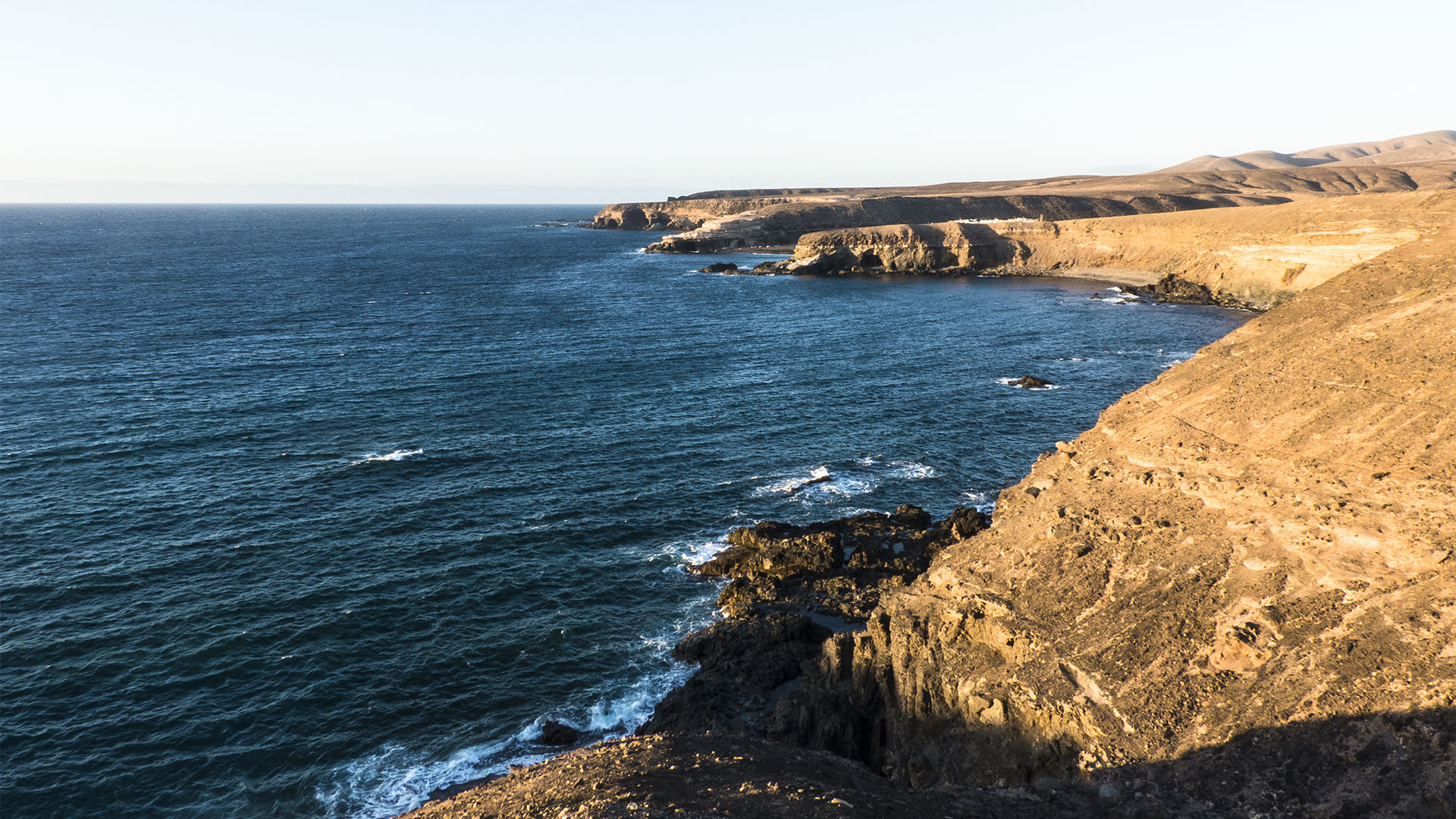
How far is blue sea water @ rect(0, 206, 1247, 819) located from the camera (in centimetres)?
3422

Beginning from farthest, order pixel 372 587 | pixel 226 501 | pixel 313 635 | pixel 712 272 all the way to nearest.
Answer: pixel 712 272
pixel 226 501
pixel 372 587
pixel 313 635

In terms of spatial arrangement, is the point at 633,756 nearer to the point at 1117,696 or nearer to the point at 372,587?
the point at 1117,696

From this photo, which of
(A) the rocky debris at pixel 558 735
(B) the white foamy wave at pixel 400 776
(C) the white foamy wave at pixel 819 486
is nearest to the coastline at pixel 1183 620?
(B) the white foamy wave at pixel 400 776

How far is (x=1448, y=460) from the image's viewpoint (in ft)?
86.3

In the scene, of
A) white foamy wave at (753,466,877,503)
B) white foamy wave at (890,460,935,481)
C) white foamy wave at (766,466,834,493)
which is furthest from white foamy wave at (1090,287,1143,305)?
white foamy wave at (766,466,834,493)

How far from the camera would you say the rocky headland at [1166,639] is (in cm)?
2175

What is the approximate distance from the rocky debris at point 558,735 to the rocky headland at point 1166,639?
332 cm

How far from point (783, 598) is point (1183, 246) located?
133m

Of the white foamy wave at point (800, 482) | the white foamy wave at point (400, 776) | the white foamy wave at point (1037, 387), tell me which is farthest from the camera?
the white foamy wave at point (1037, 387)

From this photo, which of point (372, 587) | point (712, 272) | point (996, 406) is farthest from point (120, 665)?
point (712, 272)

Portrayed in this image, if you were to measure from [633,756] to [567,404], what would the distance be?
52.1 meters

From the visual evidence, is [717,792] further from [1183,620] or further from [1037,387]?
[1037,387]

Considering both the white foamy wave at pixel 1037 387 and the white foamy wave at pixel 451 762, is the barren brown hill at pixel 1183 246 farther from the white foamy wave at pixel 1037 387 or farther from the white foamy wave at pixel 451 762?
the white foamy wave at pixel 451 762

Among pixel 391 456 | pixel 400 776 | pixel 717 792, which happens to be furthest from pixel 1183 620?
pixel 391 456
